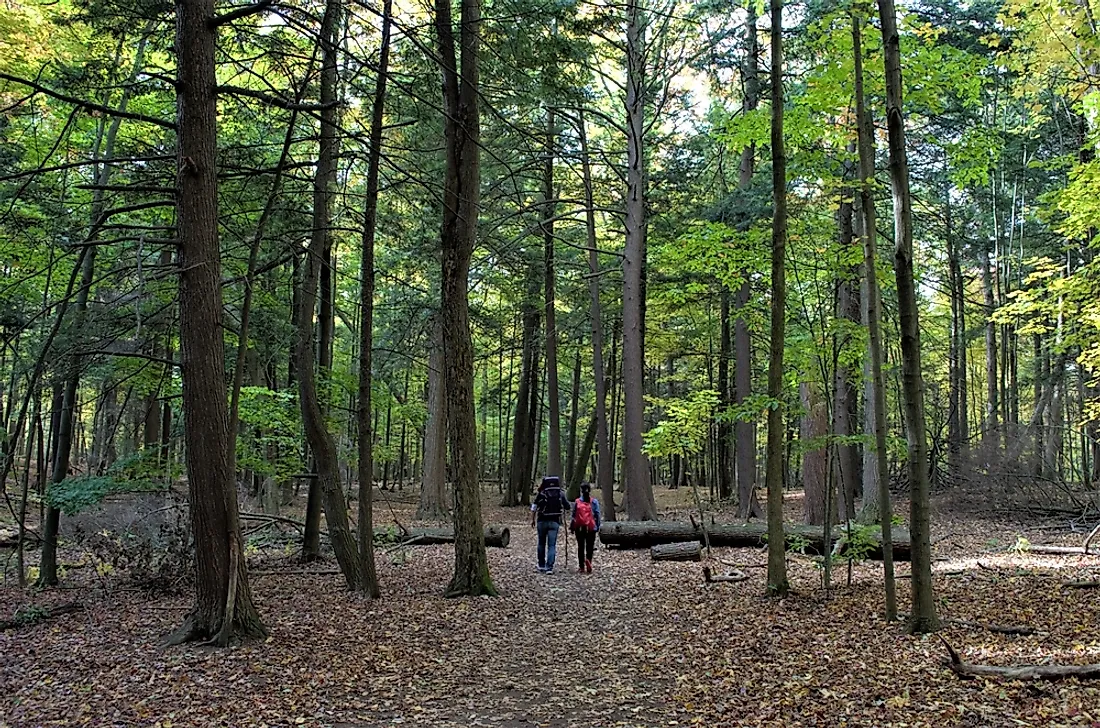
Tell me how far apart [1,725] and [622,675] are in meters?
4.59

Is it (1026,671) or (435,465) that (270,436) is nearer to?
(435,465)

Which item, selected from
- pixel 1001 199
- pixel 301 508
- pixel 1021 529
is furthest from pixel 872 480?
pixel 301 508

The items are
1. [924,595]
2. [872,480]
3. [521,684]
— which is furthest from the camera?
[872,480]

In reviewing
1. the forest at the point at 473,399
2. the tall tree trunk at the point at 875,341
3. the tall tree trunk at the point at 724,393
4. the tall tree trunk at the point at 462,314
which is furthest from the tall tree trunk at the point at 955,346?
the tall tree trunk at the point at 462,314

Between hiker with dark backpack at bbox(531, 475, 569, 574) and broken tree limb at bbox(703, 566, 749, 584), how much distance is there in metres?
2.66

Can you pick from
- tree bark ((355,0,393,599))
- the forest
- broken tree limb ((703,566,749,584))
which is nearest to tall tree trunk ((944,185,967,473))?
the forest

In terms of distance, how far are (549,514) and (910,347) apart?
684 centimetres

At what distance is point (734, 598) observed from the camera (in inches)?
344

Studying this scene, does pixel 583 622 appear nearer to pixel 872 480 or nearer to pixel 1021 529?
pixel 872 480

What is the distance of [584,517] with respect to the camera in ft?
37.8

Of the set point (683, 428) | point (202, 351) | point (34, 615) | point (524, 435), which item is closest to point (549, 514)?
point (683, 428)

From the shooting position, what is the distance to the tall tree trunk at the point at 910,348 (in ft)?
20.0

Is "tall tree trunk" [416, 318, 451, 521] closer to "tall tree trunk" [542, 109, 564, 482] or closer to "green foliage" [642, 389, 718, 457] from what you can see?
"tall tree trunk" [542, 109, 564, 482]

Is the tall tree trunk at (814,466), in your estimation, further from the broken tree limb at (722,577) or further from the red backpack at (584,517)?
the red backpack at (584,517)
